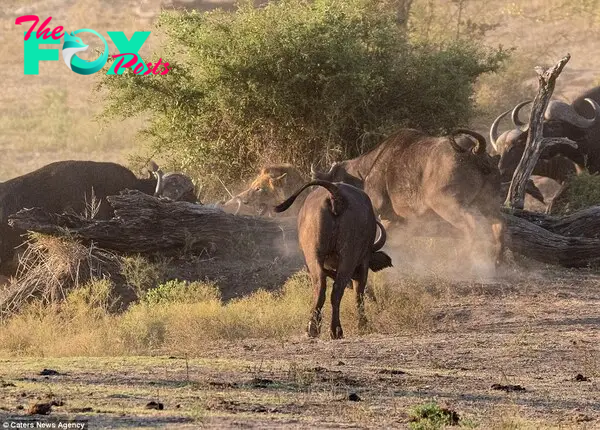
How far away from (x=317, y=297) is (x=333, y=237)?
0.58 meters

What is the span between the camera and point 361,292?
13.7 metres

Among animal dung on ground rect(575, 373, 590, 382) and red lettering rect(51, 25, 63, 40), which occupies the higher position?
red lettering rect(51, 25, 63, 40)

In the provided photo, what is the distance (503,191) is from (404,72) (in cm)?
232

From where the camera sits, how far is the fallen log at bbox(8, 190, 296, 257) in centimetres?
1667

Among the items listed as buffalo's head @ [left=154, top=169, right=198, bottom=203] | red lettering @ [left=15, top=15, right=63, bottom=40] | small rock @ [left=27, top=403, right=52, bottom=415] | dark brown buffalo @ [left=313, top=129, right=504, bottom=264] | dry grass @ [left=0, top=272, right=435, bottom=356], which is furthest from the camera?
red lettering @ [left=15, top=15, right=63, bottom=40]

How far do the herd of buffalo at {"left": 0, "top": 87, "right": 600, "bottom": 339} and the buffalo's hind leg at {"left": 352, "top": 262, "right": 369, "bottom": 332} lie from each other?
1 cm

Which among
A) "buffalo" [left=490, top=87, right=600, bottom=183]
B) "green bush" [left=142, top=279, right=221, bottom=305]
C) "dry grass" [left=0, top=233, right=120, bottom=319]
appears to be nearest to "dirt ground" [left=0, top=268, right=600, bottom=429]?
"green bush" [left=142, top=279, right=221, bottom=305]

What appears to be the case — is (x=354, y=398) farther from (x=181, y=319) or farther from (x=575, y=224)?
(x=575, y=224)

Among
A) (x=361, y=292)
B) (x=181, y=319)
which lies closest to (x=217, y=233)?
(x=181, y=319)

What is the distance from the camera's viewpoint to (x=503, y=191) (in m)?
21.6

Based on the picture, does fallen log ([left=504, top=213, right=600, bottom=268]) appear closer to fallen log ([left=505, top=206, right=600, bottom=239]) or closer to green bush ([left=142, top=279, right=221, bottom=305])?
fallen log ([left=505, top=206, right=600, bottom=239])

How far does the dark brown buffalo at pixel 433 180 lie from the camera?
1658cm

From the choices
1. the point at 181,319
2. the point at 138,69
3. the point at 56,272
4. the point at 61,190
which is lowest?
the point at 56,272

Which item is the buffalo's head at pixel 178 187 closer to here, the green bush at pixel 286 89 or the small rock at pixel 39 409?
the green bush at pixel 286 89
